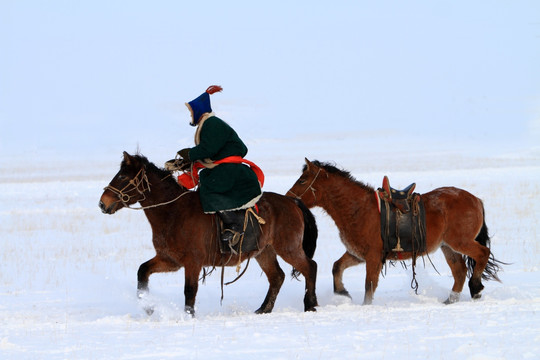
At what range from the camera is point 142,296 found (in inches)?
309

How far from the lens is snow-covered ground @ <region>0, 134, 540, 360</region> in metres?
5.49

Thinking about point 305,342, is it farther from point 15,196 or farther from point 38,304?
point 15,196

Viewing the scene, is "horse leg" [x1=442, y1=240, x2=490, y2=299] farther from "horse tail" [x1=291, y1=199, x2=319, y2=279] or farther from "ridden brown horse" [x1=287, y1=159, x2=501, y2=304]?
"horse tail" [x1=291, y1=199, x2=319, y2=279]

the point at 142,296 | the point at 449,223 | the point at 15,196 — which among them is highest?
the point at 449,223

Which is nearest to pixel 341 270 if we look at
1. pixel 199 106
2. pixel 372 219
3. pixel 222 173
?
pixel 372 219

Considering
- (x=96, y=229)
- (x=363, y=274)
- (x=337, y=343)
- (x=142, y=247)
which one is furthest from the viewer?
(x=96, y=229)

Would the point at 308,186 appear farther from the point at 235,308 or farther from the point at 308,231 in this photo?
the point at 235,308

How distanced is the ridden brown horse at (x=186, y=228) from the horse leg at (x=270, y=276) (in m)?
0.01

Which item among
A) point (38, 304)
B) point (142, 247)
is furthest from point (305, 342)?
point (142, 247)

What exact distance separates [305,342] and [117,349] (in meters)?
1.53

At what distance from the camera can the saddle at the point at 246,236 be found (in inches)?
309

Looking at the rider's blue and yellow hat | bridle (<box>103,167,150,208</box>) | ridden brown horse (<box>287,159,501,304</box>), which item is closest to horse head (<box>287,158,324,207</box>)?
ridden brown horse (<box>287,159,501,304</box>)

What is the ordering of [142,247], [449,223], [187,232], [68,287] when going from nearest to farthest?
[187,232] → [449,223] → [68,287] → [142,247]

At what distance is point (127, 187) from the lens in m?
7.87
